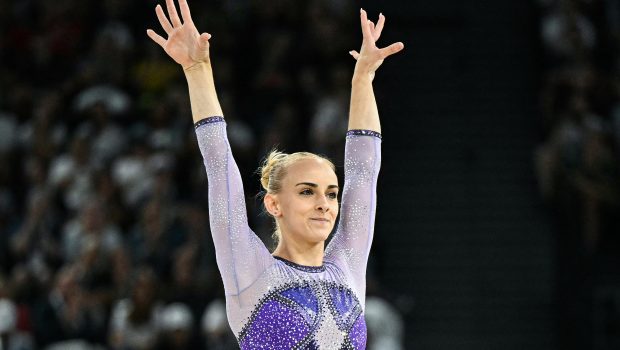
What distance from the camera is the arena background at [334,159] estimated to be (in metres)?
8.22

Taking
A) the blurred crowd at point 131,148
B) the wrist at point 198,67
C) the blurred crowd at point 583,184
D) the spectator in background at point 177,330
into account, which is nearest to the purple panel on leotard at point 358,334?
the wrist at point 198,67

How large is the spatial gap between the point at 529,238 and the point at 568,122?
1.06 m

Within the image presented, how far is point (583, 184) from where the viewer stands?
339 inches

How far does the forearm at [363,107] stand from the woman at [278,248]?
22 cm

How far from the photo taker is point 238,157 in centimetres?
884

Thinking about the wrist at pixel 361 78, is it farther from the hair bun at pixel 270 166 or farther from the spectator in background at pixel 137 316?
the spectator in background at pixel 137 316

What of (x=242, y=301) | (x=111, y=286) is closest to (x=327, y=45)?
(x=111, y=286)

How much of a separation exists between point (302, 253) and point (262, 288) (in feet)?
0.71

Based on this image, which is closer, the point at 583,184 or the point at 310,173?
the point at 310,173

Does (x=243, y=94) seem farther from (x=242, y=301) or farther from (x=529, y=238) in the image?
(x=242, y=301)

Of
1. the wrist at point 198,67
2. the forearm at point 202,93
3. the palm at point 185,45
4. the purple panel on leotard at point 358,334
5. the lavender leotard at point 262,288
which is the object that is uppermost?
the palm at point 185,45

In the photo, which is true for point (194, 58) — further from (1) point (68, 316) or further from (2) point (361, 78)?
(1) point (68, 316)

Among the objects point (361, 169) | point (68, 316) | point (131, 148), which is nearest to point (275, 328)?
point (361, 169)

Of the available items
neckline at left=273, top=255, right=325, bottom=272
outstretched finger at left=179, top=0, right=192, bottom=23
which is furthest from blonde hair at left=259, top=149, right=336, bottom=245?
outstretched finger at left=179, top=0, right=192, bottom=23
